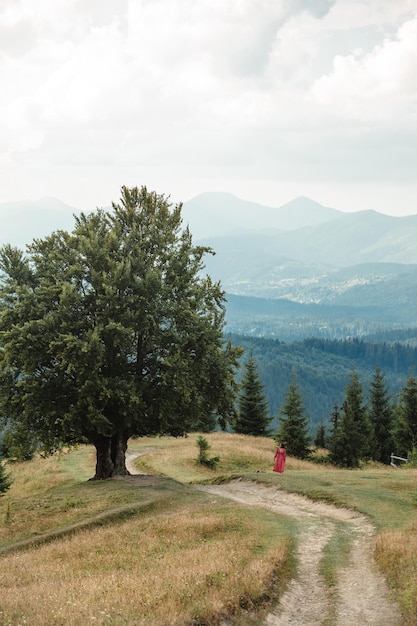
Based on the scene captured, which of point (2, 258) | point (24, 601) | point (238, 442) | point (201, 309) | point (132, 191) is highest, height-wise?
point (132, 191)

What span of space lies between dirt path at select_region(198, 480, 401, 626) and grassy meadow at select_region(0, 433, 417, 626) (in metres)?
0.41

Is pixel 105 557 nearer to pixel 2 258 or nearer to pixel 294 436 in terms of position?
pixel 2 258

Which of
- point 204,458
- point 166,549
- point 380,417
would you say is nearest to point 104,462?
point 204,458

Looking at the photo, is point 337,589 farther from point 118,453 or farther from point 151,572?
point 118,453

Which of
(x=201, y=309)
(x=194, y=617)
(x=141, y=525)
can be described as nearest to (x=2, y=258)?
(x=201, y=309)

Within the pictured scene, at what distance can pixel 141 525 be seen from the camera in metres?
22.1

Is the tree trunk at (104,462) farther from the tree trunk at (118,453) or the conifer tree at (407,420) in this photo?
the conifer tree at (407,420)

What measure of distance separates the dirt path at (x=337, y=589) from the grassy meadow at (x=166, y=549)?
411mm

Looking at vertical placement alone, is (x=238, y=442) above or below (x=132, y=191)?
below

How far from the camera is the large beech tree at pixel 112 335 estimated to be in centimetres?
3000

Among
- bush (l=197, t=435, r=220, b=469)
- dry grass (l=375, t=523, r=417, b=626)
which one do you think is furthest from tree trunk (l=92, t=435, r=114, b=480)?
dry grass (l=375, t=523, r=417, b=626)

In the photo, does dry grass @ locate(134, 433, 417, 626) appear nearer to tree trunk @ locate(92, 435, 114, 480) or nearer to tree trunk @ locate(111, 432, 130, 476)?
tree trunk @ locate(111, 432, 130, 476)

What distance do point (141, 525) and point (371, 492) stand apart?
12160 millimetres

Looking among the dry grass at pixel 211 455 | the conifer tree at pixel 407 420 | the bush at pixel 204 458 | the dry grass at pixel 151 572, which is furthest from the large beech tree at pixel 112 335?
the conifer tree at pixel 407 420
